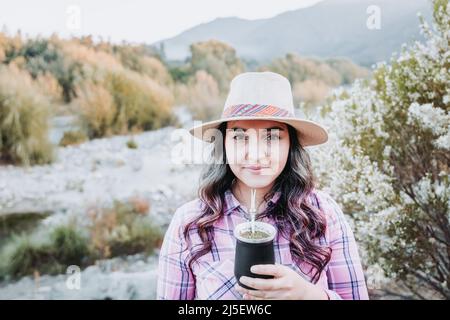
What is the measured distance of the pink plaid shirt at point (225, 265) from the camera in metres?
0.99

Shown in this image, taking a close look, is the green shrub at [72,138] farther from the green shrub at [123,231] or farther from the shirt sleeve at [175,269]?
the shirt sleeve at [175,269]

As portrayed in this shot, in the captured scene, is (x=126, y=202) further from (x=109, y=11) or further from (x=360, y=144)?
(x=360, y=144)

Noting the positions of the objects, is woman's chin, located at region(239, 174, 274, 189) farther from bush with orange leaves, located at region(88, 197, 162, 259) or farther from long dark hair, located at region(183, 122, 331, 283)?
bush with orange leaves, located at region(88, 197, 162, 259)

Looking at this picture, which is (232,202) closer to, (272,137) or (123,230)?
(272,137)

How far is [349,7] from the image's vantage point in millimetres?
2307

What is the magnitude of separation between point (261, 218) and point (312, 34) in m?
1.60

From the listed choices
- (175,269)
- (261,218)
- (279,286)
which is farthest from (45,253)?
(279,286)

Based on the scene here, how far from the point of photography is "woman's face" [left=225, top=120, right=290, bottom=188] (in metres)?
1.00

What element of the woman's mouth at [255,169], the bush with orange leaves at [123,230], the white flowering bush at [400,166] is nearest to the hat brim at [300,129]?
the woman's mouth at [255,169]

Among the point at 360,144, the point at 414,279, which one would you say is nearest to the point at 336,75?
the point at 360,144

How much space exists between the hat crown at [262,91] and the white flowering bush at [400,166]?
33.6 inches

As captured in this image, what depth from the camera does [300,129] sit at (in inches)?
42.6

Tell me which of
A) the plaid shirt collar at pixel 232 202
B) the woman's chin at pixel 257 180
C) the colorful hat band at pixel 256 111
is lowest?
the plaid shirt collar at pixel 232 202
